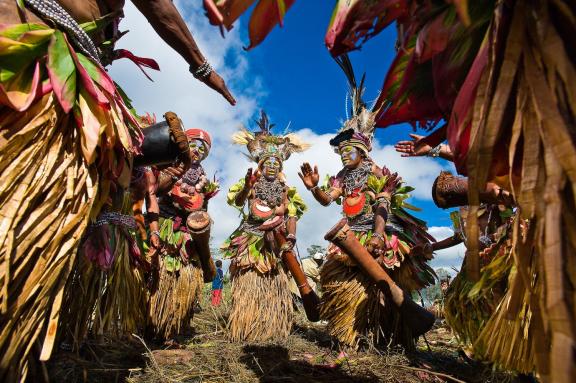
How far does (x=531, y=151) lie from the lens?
0.79 metres

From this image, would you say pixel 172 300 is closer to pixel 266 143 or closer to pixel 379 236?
pixel 379 236

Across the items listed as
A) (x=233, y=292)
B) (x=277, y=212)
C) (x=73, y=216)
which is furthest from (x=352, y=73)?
(x=73, y=216)

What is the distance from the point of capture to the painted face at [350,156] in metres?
5.07

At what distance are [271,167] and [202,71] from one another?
426 cm

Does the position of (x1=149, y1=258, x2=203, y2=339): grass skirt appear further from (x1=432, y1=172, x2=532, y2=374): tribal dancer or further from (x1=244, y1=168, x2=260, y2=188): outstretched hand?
(x1=432, y1=172, x2=532, y2=374): tribal dancer

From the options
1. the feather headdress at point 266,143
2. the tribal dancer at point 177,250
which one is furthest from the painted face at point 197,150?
the feather headdress at point 266,143

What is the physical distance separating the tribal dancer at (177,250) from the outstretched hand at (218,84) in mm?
2153

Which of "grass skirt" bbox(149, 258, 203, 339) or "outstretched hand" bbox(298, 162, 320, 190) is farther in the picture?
"outstretched hand" bbox(298, 162, 320, 190)

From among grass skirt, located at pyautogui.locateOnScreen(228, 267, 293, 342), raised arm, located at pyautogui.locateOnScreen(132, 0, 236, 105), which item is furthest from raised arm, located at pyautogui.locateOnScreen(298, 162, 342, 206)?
raised arm, located at pyautogui.locateOnScreen(132, 0, 236, 105)

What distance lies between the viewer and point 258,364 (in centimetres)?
283

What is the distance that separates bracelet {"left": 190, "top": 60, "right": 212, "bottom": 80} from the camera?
68.8 inches

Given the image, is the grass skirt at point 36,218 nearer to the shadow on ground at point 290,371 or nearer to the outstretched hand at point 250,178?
the shadow on ground at point 290,371

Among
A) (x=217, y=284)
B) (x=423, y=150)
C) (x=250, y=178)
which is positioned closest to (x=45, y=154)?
(x=423, y=150)

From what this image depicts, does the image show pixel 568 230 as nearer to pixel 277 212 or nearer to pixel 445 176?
pixel 445 176
